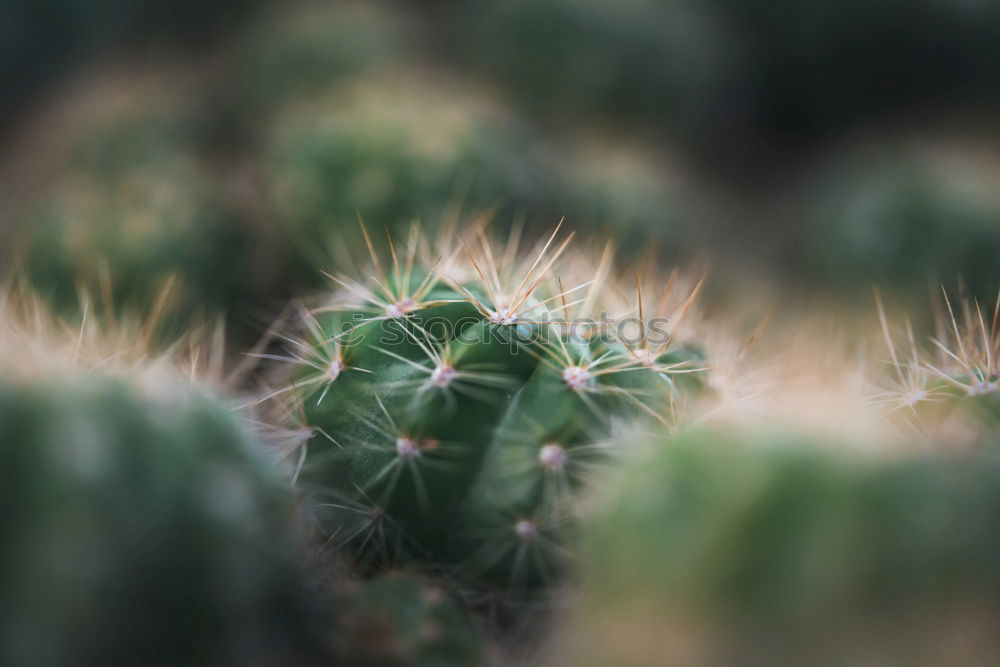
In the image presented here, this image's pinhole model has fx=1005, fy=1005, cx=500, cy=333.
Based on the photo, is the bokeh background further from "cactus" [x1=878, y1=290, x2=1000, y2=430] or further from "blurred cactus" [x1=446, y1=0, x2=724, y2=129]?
"cactus" [x1=878, y1=290, x2=1000, y2=430]

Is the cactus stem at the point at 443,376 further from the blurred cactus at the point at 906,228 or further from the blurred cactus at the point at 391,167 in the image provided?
the blurred cactus at the point at 906,228

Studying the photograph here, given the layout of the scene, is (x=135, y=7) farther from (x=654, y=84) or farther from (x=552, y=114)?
(x=654, y=84)

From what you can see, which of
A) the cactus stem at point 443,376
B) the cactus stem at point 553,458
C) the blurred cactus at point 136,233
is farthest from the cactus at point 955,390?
the blurred cactus at point 136,233

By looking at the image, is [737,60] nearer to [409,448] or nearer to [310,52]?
[310,52]

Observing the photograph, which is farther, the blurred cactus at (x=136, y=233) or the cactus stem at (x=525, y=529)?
the blurred cactus at (x=136, y=233)

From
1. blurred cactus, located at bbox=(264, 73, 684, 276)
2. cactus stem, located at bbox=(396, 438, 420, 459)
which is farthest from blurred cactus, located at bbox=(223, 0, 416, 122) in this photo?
cactus stem, located at bbox=(396, 438, 420, 459)
